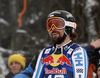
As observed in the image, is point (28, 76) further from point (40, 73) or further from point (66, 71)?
point (66, 71)

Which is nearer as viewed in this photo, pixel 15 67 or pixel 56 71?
pixel 56 71

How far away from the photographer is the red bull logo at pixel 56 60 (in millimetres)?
2895

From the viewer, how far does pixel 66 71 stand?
2.84m

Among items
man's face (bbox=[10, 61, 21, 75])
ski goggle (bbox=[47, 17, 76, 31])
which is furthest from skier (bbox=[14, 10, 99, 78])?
man's face (bbox=[10, 61, 21, 75])

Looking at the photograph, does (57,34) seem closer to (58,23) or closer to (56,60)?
(58,23)

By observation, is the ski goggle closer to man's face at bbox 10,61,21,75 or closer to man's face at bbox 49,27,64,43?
man's face at bbox 49,27,64,43

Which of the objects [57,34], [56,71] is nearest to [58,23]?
[57,34]

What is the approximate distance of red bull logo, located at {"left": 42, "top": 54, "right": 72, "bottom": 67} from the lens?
2895 mm

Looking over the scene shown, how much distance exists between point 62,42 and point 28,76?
2.06 feet

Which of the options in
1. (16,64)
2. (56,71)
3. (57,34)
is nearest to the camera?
(56,71)

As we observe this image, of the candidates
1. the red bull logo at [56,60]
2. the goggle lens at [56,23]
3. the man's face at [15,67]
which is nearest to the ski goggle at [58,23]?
the goggle lens at [56,23]

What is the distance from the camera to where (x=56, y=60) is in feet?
9.66

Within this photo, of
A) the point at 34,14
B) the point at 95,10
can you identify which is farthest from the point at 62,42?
the point at 34,14

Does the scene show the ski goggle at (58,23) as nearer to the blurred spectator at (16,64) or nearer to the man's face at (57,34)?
the man's face at (57,34)
